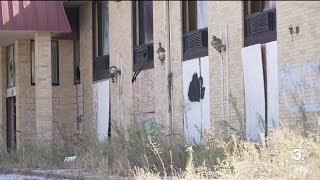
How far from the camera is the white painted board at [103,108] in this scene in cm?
2208

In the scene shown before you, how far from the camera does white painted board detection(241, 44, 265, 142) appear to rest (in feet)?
50.5

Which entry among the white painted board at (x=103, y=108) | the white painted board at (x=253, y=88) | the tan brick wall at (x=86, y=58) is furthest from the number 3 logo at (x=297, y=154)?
the tan brick wall at (x=86, y=58)

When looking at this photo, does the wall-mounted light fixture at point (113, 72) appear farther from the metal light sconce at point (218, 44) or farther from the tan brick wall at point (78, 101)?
the metal light sconce at point (218, 44)

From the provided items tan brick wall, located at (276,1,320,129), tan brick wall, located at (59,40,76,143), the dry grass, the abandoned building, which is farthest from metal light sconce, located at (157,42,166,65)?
tan brick wall, located at (59,40,76,143)

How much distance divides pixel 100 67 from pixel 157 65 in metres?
4.00

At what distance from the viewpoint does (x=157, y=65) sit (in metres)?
19.5

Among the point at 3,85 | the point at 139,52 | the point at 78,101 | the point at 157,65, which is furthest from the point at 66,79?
the point at 157,65

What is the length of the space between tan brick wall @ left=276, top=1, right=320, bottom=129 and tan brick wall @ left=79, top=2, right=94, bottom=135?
401 inches

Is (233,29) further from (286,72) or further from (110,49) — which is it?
(110,49)

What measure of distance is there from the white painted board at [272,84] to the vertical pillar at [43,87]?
826cm

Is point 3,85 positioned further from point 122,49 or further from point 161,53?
point 161,53

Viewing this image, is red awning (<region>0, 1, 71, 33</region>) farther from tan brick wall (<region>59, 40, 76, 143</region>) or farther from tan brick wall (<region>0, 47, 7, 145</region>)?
tan brick wall (<region>0, 47, 7, 145</region>)

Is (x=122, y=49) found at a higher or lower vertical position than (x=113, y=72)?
higher

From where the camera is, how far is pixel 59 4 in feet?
70.6
